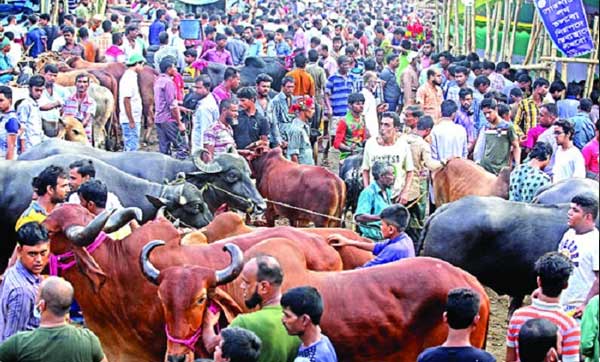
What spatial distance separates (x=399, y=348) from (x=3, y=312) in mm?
2779

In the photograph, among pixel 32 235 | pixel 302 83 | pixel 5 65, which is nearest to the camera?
pixel 32 235

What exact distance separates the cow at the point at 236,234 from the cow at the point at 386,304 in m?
1.20

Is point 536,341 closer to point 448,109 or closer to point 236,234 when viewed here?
point 236,234

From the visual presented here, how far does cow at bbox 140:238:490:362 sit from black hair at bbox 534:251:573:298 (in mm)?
936

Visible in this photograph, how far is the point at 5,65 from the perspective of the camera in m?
18.2

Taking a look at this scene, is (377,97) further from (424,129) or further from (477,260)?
(477,260)

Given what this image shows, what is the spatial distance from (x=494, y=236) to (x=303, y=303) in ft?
15.0

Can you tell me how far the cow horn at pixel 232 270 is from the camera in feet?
21.7

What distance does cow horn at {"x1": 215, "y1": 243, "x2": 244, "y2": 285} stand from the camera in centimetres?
661

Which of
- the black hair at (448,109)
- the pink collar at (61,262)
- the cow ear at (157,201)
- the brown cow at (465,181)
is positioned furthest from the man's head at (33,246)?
the black hair at (448,109)

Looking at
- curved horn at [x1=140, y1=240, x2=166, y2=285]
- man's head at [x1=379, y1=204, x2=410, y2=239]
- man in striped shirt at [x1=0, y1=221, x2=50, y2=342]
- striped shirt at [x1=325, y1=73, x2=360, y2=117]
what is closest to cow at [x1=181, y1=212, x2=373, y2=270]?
man's head at [x1=379, y1=204, x2=410, y2=239]

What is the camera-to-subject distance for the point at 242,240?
7.93 metres

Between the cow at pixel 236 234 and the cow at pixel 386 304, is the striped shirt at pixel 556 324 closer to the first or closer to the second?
the cow at pixel 386 304

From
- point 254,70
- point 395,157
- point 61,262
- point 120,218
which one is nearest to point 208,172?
point 395,157
